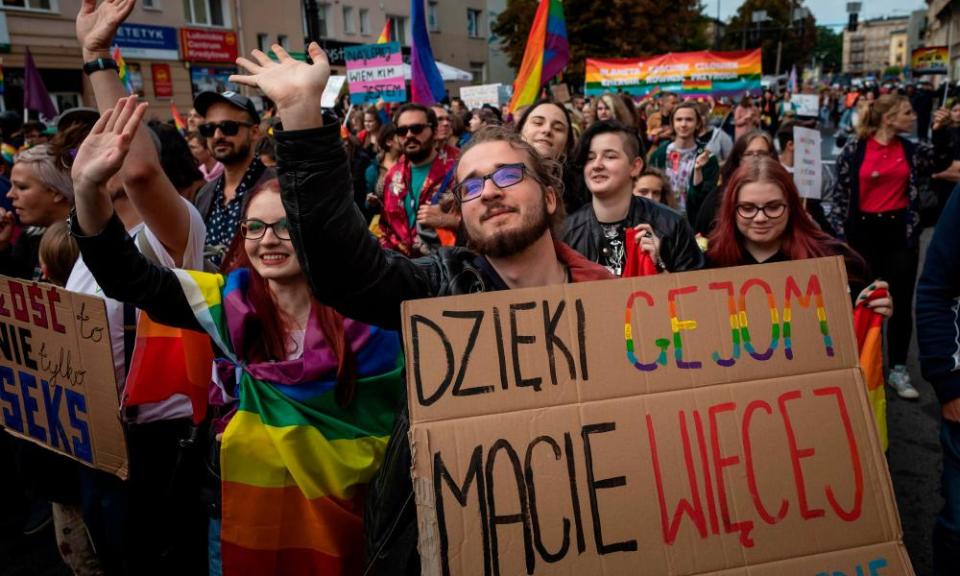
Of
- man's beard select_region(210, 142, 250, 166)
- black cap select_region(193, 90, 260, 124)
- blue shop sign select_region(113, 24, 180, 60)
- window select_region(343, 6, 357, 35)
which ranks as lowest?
man's beard select_region(210, 142, 250, 166)

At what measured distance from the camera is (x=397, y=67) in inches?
376

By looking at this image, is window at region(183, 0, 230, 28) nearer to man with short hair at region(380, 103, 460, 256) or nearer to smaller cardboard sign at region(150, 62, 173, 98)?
smaller cardboard sign at region(150, 62, 173, 98)

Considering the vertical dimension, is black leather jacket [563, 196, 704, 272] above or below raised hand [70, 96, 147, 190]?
below

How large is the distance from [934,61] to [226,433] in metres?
21.9

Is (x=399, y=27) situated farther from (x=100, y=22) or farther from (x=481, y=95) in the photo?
(x=100, y=22)

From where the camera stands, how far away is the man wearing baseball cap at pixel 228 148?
362 centimetres

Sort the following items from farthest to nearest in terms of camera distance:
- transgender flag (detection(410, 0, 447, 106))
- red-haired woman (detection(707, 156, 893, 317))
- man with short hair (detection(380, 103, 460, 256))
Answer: transgender flag (detection(410, 0, 447, 106)) → man with short hair (detection(380, 103, 460, 256)) → red-haired woman (detection(707, 156, 893, 317))

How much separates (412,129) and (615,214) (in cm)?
200

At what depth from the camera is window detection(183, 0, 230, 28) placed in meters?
25.0

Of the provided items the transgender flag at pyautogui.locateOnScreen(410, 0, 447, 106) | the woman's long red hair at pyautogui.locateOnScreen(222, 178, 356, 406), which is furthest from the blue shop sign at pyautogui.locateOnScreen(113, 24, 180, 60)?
the woman's long red hair at pyautogui.locateOnScreen(222, 178, 356, 406)

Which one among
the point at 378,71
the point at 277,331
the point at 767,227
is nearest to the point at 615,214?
the point at 767,227

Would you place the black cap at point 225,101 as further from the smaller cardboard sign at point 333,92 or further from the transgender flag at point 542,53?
the smaller cardboard sign at point 333,92

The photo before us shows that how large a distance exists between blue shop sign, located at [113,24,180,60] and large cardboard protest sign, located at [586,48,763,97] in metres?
14.5

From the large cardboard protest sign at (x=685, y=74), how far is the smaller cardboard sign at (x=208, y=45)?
14150 millimetres
